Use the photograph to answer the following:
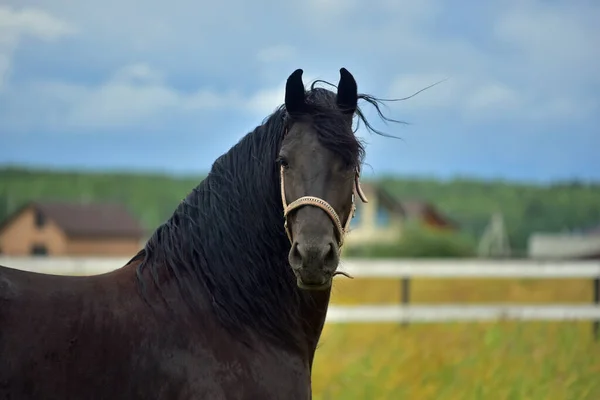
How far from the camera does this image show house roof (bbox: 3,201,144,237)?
5697 centimetres

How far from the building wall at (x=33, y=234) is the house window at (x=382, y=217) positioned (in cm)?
2374

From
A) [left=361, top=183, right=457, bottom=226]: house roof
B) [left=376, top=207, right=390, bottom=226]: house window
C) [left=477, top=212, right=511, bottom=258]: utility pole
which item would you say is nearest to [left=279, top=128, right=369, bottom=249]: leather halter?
[left=477, top=212, right=511, bottom=258]: utility pole

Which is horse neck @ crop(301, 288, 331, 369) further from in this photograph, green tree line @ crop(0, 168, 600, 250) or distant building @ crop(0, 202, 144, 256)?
distant building @ crop(0, 202, 144, 256)

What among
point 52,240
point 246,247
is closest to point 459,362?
point 246,247

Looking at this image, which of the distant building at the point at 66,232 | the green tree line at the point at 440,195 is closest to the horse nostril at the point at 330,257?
the green tree line at the point at 440,195

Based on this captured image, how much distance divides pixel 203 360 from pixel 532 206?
7304 cm

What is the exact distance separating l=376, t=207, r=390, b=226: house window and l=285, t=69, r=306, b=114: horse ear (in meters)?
60.9

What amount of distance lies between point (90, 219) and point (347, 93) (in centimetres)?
5636

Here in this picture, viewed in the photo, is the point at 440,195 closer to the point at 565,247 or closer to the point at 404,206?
the point at 404,206

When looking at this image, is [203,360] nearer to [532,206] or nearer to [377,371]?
[377,371]

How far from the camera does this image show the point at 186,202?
3717 mm

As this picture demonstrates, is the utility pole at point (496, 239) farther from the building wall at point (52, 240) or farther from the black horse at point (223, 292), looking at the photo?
the black horse at point (223, 292)

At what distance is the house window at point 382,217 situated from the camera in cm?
6450

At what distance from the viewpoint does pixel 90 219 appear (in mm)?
58031
